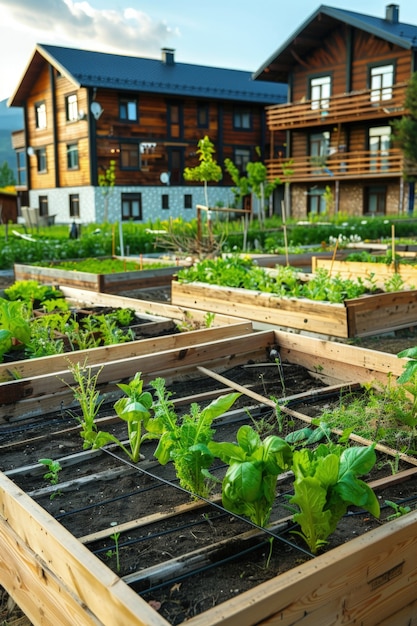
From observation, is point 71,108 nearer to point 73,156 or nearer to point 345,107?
point 73,156

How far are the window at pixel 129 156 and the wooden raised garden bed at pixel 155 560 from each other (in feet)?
85.0

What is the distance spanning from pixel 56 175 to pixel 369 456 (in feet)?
97.4

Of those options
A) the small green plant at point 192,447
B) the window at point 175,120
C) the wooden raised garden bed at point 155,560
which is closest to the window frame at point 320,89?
the window at point 175,120

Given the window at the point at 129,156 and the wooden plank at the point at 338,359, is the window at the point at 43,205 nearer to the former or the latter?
the window at the point at 129,156

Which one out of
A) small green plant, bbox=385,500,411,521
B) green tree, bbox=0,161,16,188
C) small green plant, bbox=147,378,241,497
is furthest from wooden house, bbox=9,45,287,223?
green tree, bbox=0,161,16,188

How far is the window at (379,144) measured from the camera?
2486 cm

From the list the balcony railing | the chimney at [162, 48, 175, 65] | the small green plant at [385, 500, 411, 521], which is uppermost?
the chimney at [162, 48, 175, 65]

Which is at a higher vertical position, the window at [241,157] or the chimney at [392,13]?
the chimney at [392,13]

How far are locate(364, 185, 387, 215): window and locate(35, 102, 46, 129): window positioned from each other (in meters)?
15.9

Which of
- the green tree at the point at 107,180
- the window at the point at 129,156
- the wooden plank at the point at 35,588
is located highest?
the window at the point at 129,156

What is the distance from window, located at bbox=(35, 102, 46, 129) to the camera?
102 feet

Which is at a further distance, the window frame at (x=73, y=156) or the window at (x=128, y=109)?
the window frame at (x=73, y=156)

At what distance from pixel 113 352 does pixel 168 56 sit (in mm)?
29190

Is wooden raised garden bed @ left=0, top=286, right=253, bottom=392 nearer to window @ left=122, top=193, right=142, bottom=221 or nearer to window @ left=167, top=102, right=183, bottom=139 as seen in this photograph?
window @ left=122, top=193, right=142, bottom=221
